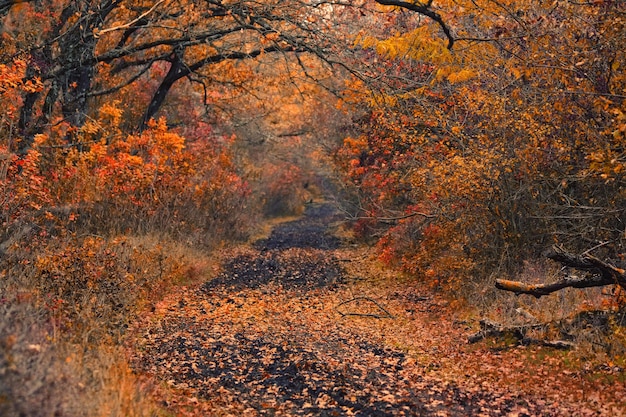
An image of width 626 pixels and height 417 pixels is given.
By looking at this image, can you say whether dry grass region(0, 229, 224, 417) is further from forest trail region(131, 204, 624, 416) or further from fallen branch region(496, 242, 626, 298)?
fallen branch region(496, 242, 626, 298)

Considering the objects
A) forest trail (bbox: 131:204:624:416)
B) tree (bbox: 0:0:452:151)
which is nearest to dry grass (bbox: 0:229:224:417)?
forest trail (bbox: 131:204:624:416)

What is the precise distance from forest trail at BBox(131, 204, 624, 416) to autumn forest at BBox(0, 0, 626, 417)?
0.18 feet

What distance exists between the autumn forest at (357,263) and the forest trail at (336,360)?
2.1 inches

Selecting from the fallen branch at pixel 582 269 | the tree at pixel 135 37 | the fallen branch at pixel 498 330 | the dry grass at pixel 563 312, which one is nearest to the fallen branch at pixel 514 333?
the fallen branch at pixel 498 330

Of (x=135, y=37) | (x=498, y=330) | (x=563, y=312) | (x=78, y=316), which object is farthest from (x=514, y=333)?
(x=135, y=37)

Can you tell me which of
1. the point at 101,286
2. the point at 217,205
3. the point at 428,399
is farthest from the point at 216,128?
the point at 428,399

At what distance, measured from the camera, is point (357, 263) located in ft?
68.9

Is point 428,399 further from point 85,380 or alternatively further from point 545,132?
point 545,132

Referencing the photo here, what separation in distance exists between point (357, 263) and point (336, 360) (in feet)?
36.5

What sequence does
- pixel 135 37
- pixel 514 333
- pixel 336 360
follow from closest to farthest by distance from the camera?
pixel 514 333 → pixel 336 360 → pixel 135 37

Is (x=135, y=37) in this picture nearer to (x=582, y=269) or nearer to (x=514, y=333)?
(x=514, y=333)

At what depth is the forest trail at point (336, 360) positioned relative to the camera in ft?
25.7

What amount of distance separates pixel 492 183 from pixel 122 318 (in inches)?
288

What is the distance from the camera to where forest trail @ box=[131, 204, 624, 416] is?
25.7ft
